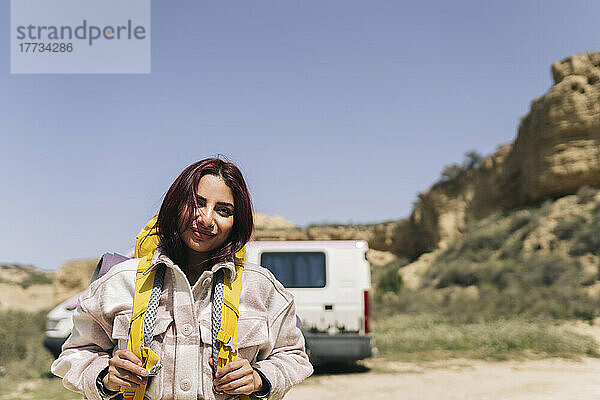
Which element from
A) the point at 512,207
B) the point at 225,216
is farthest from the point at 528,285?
the point at 225,216

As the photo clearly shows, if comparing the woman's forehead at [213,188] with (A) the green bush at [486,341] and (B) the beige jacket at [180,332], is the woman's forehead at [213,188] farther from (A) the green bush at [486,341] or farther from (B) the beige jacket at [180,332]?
(A) the green bush at [486,341]

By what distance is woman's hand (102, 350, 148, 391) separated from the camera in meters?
1.44

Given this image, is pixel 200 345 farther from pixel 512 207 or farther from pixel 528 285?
pixel 512 207

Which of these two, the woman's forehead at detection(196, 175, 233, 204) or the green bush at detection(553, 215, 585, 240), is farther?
the green bush at detection(553, 215, 585, 240)

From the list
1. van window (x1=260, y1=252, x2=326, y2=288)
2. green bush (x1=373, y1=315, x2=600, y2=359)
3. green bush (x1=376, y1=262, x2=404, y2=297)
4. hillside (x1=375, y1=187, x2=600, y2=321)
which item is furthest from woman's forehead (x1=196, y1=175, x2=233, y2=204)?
green bush (x1=376, y1=262, x2=404, y2=297)

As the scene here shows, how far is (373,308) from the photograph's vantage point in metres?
17.7

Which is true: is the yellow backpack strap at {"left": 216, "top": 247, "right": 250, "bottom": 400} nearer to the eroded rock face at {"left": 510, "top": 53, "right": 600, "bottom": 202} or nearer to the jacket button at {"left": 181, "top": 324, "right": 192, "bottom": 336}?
the jacket button at {"left": 181, "top": 324, "right": 192, "bottom": 336}

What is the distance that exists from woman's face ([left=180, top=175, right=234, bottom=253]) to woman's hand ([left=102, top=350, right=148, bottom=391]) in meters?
0.33

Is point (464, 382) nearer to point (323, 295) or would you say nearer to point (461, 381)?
point (461, 381)

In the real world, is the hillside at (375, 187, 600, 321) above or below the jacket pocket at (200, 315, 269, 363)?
below

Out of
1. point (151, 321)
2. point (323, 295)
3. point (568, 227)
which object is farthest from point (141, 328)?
point (568, 227)

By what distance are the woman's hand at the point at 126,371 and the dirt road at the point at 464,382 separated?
6152 mm

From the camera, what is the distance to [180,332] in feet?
4.92

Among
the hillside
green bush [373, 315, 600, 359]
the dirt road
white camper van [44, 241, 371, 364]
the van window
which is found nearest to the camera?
the dirt road
